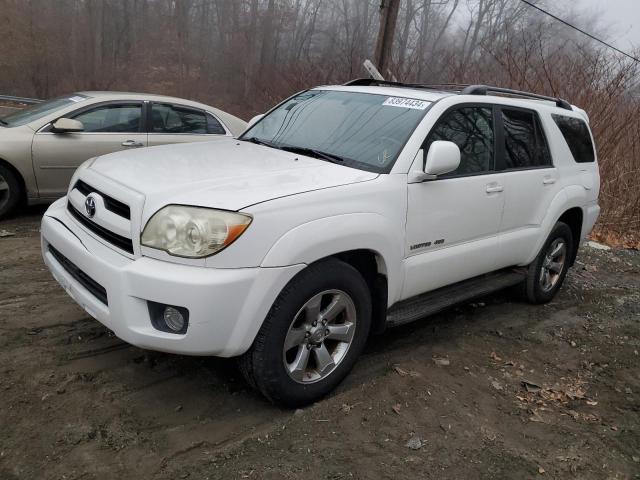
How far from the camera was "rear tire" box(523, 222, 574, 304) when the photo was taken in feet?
16.0

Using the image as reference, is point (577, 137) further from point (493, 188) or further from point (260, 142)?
point (260, 142)

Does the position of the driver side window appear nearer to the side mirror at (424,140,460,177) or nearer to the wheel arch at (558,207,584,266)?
the side mirror at (424,140,460,177)

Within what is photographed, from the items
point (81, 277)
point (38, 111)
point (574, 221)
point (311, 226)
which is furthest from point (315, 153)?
point (38, 111)

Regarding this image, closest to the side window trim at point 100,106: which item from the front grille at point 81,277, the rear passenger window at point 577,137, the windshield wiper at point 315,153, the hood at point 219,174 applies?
the hood at point 219,174

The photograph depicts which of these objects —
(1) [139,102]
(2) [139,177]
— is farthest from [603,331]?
(1) [139,102]

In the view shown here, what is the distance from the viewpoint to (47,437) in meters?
2.64

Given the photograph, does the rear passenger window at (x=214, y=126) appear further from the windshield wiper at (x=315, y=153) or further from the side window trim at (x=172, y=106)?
the windshield wiper at (x=315, y=153)

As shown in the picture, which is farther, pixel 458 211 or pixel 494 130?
pixel 494 130

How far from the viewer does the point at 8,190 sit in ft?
19.5

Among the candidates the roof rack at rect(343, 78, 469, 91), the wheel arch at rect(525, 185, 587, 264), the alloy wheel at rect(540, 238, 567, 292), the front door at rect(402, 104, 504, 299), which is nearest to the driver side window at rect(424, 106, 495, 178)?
the front door at rect(402, 104, 504, 299)

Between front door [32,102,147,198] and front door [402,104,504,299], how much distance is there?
13.5 feet

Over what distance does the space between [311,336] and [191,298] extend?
757mm

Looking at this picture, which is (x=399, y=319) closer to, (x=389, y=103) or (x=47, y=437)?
(x=389, y=103)

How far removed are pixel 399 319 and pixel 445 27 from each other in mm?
38447
